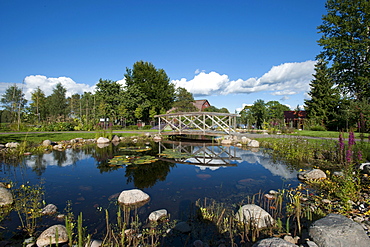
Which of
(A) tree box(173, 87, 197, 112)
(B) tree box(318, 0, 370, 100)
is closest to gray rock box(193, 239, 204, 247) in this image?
(B) tree box(318, 0, 370, 100)

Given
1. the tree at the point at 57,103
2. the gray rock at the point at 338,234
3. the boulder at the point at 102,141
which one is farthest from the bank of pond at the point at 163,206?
the tree at the point at 57,103

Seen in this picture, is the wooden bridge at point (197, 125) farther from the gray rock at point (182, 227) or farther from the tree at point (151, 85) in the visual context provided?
the tree at point (151, 85)

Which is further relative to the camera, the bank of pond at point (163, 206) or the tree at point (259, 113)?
the tree at point (259, 113)

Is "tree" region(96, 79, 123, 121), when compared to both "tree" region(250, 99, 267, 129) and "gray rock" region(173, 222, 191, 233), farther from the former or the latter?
"gray rock" region(173, 222, 191, 233)

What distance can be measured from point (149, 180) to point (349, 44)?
23.6 m

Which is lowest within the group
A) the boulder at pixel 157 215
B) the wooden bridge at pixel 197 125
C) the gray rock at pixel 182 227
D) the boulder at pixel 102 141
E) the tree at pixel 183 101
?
the gray rock at pixel 182 227

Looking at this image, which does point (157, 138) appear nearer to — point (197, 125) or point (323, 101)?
point (197, 125)

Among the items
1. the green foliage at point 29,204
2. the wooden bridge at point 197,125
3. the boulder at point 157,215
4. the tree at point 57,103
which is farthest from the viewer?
the tree at point 57,103

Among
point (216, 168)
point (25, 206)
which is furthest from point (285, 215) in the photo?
point (25, 206)

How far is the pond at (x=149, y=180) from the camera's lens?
14.1 ft

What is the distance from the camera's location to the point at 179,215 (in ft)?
12.5

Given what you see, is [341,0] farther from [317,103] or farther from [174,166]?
[174,166]

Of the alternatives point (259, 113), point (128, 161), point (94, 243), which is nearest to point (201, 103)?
point (259, 113)

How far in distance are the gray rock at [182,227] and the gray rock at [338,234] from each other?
5.77 feet
